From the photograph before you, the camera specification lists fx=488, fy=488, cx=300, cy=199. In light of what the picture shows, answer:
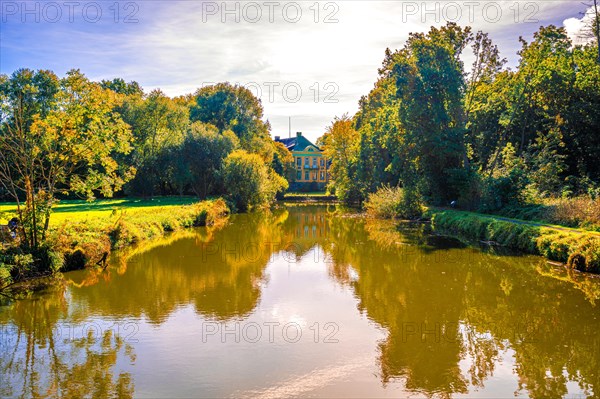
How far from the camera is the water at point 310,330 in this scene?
7.72 meters

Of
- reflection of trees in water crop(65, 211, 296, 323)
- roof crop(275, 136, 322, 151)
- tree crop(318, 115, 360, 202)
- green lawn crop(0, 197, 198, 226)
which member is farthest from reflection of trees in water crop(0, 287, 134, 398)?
roof crop(275, 136, 322, 151)

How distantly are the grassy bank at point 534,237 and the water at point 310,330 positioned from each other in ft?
2.17

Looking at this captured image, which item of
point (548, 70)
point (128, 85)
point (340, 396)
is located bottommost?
point (340, 396)

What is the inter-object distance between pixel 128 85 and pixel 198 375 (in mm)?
61629

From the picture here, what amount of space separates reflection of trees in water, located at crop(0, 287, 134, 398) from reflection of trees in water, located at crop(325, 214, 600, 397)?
4581mm

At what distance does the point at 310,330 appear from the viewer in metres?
10.4

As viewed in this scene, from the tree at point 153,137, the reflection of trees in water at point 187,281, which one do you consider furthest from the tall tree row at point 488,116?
the tree at point 153,137

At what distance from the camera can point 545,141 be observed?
3023cm

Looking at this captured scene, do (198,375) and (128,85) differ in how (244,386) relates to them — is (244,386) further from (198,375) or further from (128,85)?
(128,85)

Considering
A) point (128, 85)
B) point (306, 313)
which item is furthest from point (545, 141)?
point (128, 85)

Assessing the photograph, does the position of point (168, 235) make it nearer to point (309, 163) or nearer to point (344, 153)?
point (344, 153)

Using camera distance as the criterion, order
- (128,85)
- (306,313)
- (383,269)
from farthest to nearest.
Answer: (128,85)
(383,269)
(306,313)

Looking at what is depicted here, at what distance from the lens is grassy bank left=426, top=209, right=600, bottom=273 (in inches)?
601

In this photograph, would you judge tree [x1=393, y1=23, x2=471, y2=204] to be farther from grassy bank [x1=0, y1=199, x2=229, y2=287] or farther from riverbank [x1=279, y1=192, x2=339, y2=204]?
riverbank [x1=279, y1=192, x2=339, y2=204]
